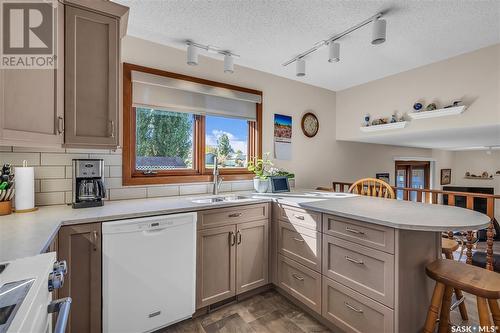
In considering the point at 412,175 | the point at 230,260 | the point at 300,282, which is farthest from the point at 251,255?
the point at 412,175

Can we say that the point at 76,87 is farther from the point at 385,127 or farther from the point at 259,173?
the point at 385,127

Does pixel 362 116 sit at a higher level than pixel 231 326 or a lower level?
higher

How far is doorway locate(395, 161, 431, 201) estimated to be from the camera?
5.38 m

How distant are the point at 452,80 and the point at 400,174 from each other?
3.31 metres

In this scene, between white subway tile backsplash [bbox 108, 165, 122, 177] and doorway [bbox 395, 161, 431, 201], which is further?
doorway [bbox 395, 161, 431, 201]

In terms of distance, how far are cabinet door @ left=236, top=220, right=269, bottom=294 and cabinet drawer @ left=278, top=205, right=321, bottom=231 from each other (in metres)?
0.20

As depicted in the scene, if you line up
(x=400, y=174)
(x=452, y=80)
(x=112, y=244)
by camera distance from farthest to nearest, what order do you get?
(x=400, y=174) < (x=452, y=80) < (x=112, y=244)

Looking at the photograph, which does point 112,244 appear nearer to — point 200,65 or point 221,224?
point 221,224

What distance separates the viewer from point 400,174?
17.9 ft

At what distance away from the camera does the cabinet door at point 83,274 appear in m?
1.42

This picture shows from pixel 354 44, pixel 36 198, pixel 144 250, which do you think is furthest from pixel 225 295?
pixel 354 44

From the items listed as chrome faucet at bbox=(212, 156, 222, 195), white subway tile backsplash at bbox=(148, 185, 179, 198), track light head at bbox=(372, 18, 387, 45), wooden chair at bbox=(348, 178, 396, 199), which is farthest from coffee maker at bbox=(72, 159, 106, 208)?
wooden chair at bbox=(348, 178, 396, 199)

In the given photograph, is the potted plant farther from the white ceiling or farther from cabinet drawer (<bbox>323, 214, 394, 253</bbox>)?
the white ceiling
